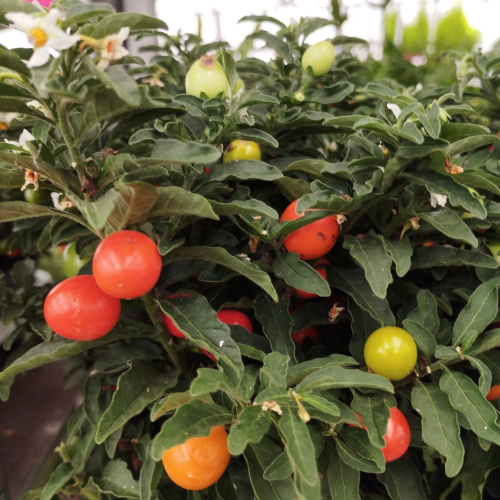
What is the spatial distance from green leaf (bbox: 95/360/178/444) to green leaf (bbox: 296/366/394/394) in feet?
0.57

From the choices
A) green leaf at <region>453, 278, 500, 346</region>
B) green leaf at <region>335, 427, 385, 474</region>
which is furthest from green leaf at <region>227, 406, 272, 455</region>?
green leaf at <region>453, 278, 500, 346</region>

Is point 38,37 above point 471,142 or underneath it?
above

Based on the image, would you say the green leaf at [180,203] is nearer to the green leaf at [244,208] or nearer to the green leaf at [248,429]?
the green leaf at [244,208]

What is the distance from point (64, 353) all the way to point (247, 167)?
260mm

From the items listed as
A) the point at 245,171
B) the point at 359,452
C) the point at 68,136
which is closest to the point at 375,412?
the point at 359,452

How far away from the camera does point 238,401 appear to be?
370mm

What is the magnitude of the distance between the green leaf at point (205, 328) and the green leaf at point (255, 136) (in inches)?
6.6

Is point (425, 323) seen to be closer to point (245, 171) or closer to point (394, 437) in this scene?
point (394, 437)

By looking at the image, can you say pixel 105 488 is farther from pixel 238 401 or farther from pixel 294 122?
pixel 294 122

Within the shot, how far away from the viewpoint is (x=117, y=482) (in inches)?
20.2

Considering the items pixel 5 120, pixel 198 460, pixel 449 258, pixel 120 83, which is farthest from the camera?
pixel 5 120

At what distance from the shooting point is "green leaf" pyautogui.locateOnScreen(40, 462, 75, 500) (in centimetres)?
50

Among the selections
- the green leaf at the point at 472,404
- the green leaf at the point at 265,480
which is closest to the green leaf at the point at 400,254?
the green leaf at the point at 472,404

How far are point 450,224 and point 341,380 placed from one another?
20cm
